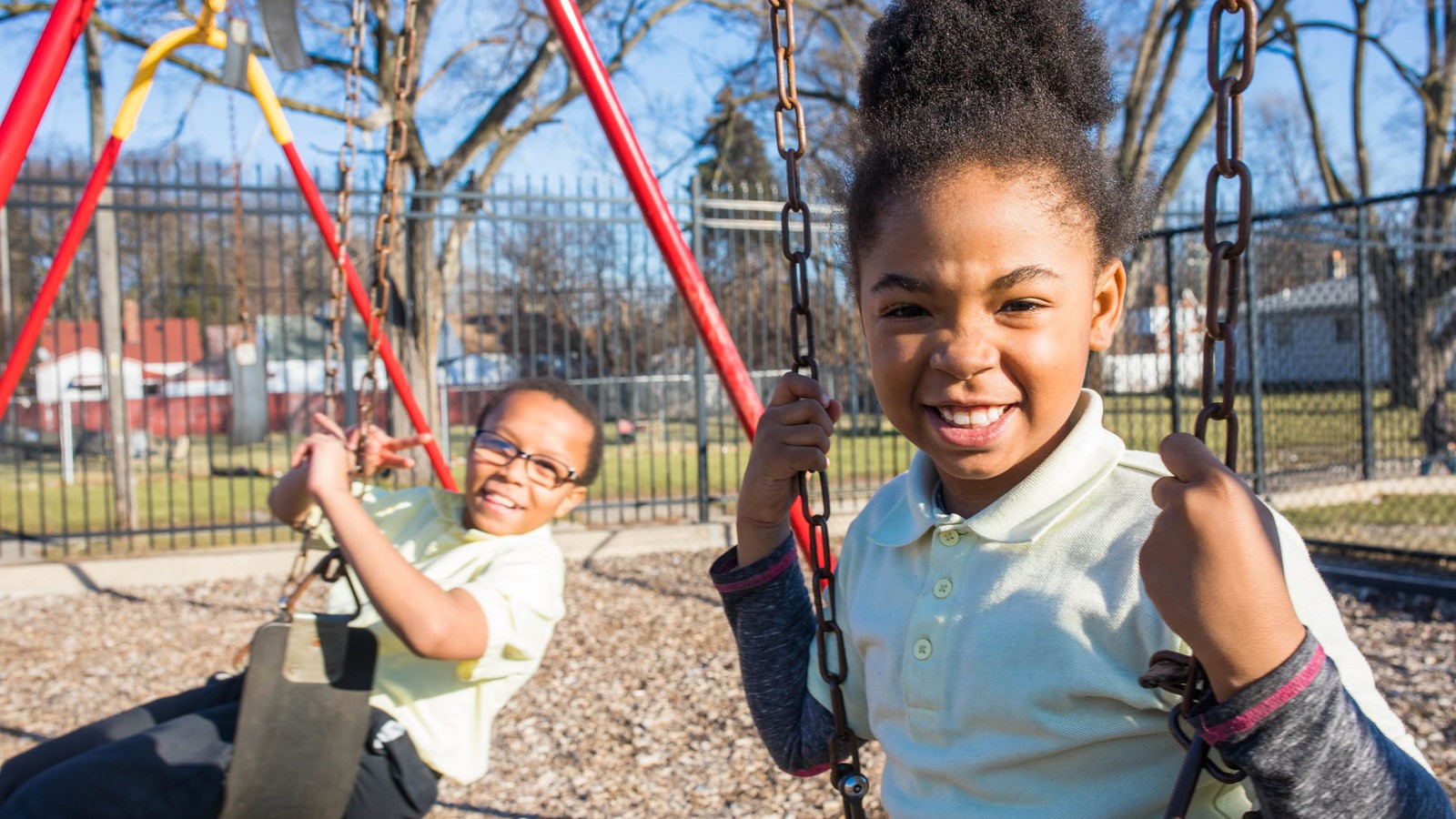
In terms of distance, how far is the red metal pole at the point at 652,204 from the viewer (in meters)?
2.15

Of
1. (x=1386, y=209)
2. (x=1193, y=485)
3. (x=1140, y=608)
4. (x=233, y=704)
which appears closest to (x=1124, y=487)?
(x=1140, y=608)

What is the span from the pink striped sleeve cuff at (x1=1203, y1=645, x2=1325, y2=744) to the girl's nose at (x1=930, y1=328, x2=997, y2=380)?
424 mm

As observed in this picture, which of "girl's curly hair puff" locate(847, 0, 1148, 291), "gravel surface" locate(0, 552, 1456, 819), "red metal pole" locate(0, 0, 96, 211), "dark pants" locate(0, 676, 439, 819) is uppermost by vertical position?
"red metal pole" locate(0, 0, 96, 211)

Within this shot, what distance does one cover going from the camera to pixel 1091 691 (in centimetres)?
111

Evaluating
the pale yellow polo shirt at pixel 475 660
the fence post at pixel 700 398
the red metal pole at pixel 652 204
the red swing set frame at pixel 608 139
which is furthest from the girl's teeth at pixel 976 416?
the fence post at pixel 700 398

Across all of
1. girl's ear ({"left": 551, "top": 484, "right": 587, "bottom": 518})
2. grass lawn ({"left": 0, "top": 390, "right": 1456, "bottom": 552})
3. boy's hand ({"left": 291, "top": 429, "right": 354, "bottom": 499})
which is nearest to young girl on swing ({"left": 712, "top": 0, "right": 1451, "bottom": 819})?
boy's hand ({"left": 291, "top": 429, "right": 354, "bottom": 499})

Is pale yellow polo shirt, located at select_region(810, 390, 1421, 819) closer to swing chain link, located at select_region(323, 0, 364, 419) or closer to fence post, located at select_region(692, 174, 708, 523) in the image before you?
swing chain link, located at select_region(323, 0, 364, 419)

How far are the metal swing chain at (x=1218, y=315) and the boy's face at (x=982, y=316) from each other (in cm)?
19

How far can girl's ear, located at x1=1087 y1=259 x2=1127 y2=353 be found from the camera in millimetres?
1278

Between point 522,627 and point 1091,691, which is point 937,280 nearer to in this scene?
point 1091,691

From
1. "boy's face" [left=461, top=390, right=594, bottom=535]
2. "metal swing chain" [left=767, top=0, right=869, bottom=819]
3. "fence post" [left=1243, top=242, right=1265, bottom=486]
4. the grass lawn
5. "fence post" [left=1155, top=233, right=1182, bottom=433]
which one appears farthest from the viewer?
the grass lawn

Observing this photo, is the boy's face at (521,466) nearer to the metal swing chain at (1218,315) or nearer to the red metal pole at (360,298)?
the red metal pole at (360,298)

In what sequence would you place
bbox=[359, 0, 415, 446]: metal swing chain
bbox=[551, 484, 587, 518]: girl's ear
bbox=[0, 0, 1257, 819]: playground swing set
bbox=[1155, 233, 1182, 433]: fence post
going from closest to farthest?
bbox=[0, 0, 1257, 819]: playground swing set < bbox=[359, 0, 415, 446]: metal swing chain < bbox=[551, 484, 587, 518]: girl's ear < bbox=[1155, 233, 1182, 433]: fence post

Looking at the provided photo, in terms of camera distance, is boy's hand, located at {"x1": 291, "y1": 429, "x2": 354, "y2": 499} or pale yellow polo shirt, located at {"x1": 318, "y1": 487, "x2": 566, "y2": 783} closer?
boy's hand, located at {"x1": 291, "y1": 429, "x2": 354, "y2": 499}
